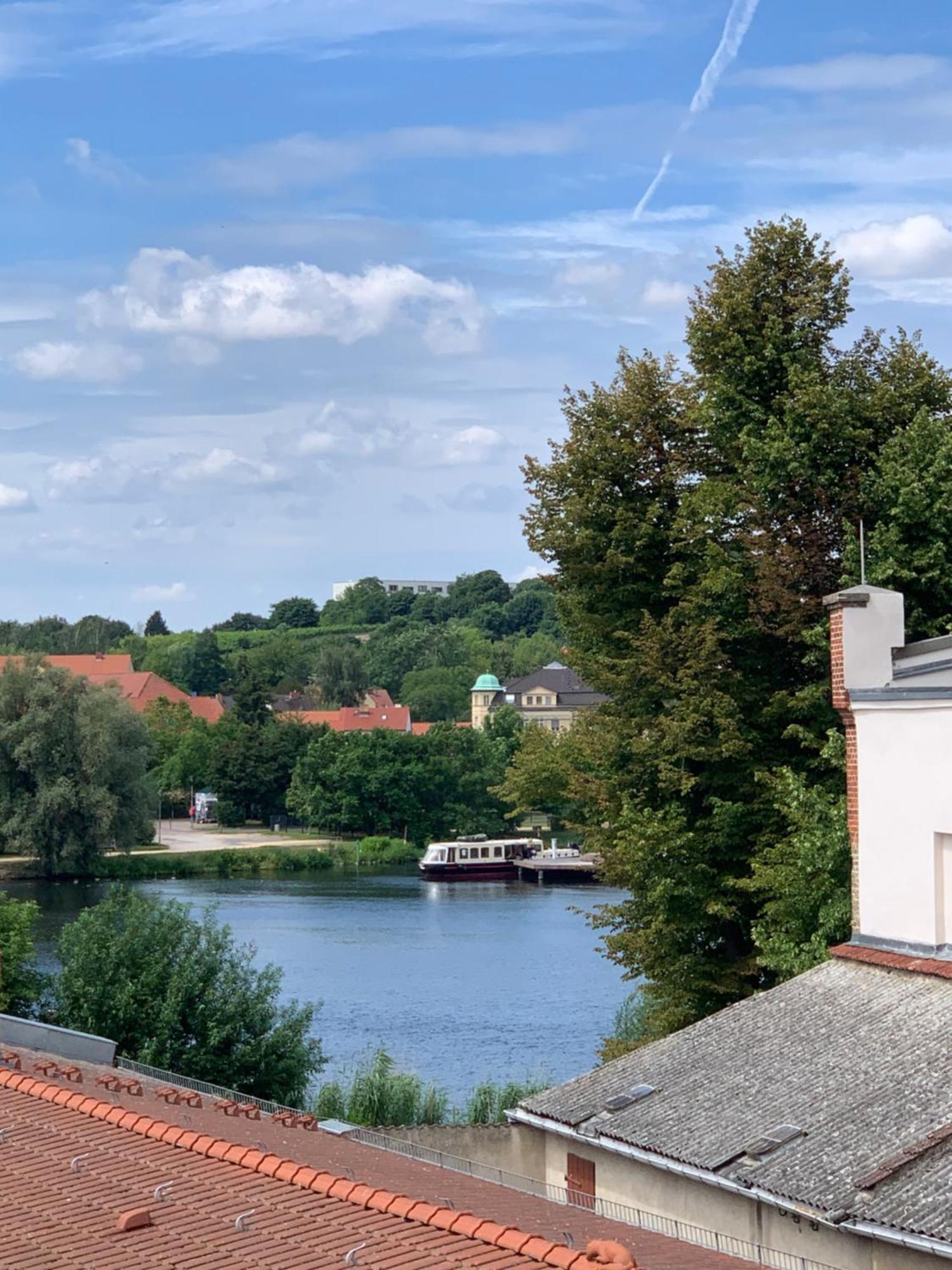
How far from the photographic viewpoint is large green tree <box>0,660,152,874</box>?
72.7m

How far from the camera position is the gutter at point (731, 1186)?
11.5 m

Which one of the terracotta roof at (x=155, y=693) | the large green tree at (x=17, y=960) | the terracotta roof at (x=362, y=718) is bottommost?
the large green tree at (x=17, y=960)

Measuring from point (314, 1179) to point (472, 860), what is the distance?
257 feet

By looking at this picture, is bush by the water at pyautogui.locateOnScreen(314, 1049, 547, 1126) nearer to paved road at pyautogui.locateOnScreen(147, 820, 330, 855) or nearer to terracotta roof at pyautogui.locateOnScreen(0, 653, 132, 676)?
paved road at pyautogui.locateOnScreen(147, 820, 330, 855)

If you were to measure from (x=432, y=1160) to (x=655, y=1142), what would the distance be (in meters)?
2.95

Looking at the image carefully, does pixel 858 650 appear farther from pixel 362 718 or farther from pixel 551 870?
pixel 362 718

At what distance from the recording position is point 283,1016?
31.4m

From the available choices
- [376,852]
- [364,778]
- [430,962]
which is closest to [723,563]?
[430,962]

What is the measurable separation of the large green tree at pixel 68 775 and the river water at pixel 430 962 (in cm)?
225

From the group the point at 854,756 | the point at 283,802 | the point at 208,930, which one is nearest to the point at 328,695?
the point at 283,802

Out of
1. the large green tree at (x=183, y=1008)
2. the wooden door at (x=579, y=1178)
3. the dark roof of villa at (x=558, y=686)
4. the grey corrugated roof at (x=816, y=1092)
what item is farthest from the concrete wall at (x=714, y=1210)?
the dark roof of villa at (x=558, y=686)

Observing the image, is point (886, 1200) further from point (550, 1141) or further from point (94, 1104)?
point (94, 1104)

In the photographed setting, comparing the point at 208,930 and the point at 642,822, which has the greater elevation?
the point at 642,822

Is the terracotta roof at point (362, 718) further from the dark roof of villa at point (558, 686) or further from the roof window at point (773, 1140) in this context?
the roof window at point (773, 1140)
